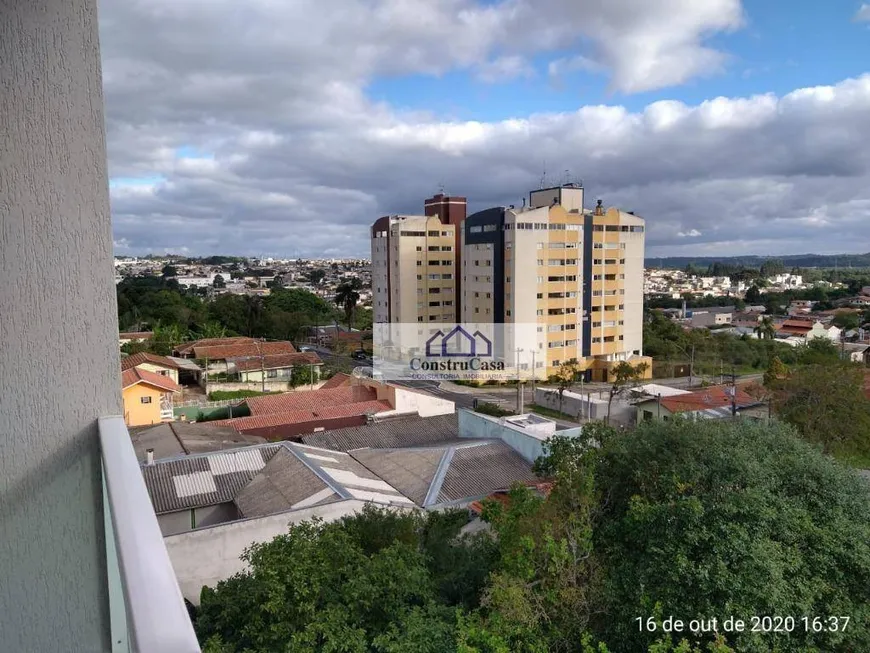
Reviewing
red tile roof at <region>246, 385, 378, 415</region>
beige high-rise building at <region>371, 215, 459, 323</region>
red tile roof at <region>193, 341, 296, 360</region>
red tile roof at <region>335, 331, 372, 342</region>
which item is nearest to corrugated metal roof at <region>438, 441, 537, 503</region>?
red tile roof at <region>246, 385, 378, 415</region>

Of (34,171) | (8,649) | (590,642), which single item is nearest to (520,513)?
(590,642)

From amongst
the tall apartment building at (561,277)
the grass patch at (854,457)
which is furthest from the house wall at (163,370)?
the grass patch at (854,457)

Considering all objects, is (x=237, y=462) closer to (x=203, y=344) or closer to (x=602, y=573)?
(x=602, y=573)

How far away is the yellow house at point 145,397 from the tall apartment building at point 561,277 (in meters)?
14.3

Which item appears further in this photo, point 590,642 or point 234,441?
point 234,441

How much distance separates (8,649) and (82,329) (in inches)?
29.8

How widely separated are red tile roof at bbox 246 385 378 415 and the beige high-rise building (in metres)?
12.4

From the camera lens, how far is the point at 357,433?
13688 mm

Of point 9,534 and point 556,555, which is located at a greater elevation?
point 9,534

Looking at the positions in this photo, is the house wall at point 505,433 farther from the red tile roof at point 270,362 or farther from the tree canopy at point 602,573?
the red tile roof at point 270,362

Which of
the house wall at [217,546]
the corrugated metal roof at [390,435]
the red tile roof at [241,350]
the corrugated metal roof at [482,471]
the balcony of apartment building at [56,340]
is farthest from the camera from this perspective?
the red tile roof at [241,350]

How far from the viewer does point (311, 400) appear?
58.1 feet

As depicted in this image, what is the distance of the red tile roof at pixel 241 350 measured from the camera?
978 inches

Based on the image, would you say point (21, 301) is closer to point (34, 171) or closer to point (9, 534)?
point (34, 171)
